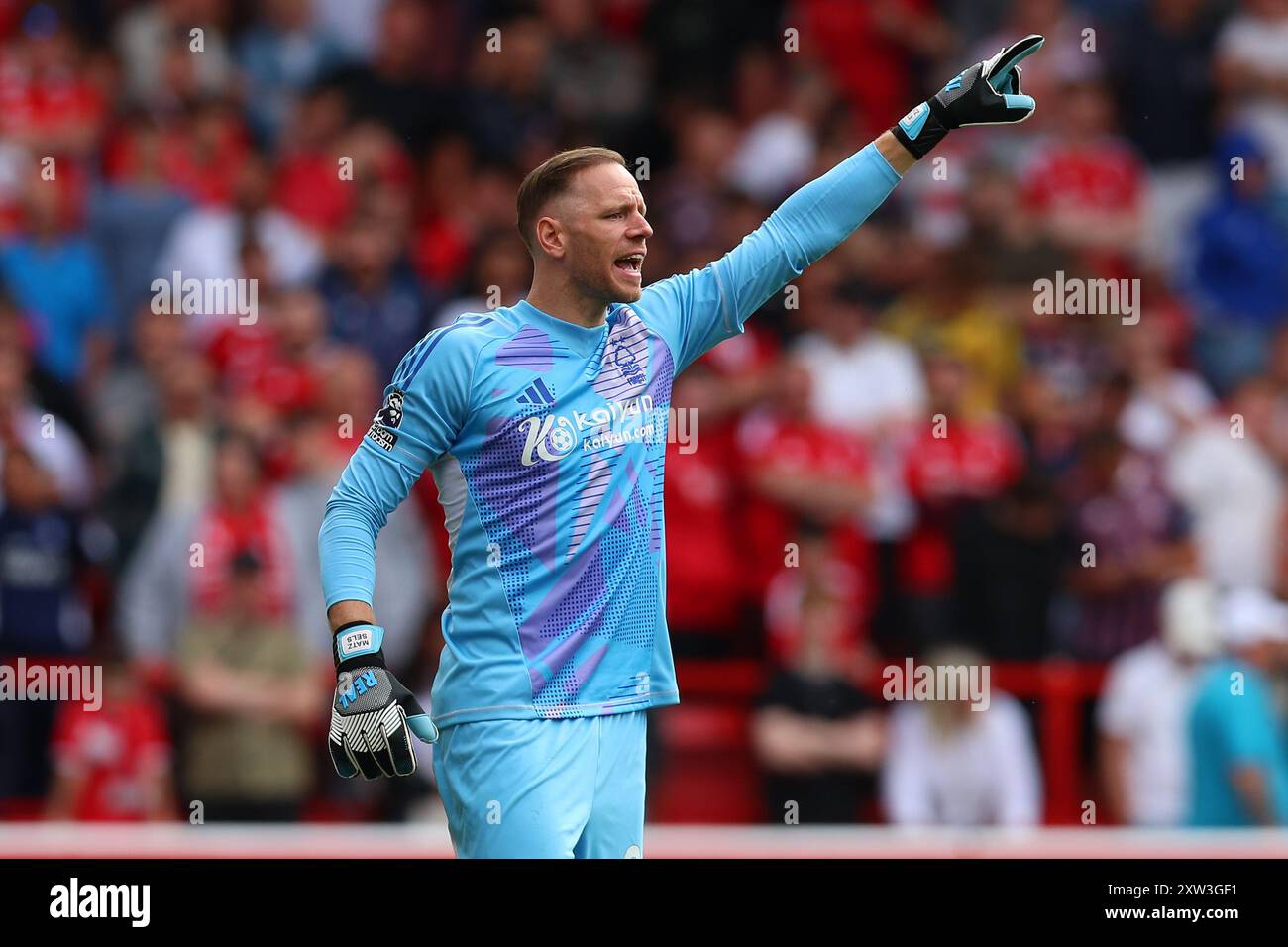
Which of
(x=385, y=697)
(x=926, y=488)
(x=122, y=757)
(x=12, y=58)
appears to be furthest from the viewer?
(x=12, y=58)

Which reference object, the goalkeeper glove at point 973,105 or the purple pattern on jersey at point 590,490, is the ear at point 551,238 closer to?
the purple pattern on jersey at point 590,490

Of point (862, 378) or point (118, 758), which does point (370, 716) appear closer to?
point (118, 758)

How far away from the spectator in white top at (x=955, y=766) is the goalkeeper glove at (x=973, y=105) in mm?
5238

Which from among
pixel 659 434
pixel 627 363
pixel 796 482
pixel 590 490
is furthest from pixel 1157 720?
pixel 590 490

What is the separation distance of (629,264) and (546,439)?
520mm

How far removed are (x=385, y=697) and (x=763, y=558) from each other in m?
6.32

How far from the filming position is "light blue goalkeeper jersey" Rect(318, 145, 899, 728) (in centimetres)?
575

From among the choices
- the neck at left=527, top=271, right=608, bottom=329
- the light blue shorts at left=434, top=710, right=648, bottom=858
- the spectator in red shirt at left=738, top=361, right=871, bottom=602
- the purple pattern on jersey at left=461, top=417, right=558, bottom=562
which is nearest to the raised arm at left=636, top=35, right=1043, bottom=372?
the neck at left=527, top=271, right=608, bottom=329

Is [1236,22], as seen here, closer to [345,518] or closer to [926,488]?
[926,488]

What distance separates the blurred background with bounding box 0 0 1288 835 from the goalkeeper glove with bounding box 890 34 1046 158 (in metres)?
4.93

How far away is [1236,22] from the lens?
14539 millimetres

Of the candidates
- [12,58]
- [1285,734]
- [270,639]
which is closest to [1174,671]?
[1285,734]

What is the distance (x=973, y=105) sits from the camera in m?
6.18

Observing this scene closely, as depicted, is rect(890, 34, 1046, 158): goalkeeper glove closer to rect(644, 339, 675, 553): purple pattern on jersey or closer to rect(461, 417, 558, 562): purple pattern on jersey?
rect(644, 339, 675, 553): purple pattern on jersey
